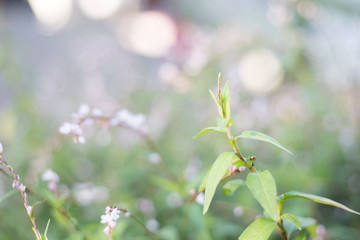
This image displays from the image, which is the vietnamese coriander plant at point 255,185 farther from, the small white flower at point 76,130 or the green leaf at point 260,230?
the small white flower at point 76,130

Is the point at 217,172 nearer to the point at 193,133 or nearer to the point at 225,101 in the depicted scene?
the point at 225,101

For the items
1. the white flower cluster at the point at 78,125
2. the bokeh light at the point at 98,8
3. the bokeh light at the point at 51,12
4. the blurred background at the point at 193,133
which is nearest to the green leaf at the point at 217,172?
the white flower cluster at the point at 78,125

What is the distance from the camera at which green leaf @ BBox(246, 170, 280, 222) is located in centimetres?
60

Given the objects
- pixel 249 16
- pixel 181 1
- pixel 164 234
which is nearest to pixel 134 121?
pixel 164 234

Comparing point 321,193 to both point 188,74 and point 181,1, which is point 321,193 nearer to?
point 188,74

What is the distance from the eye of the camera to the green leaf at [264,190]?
605mm

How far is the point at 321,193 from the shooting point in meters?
1.66

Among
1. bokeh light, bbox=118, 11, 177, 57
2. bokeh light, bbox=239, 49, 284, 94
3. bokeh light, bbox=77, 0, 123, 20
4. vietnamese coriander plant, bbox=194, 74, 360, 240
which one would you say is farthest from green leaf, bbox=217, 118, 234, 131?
bokeh light, bbox=77, 0, 123, 20

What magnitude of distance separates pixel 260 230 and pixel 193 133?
1649 mm

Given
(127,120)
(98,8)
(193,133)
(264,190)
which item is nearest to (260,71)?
(193,133)

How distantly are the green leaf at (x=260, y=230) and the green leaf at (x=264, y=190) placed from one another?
0.06 m

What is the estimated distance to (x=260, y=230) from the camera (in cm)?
68

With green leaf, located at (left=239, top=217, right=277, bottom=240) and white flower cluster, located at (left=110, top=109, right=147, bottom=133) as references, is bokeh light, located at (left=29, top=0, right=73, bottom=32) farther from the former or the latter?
green leaf, located at (left=239, top=217, right=277, bottom=240)

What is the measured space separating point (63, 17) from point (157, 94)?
3.23 metres
